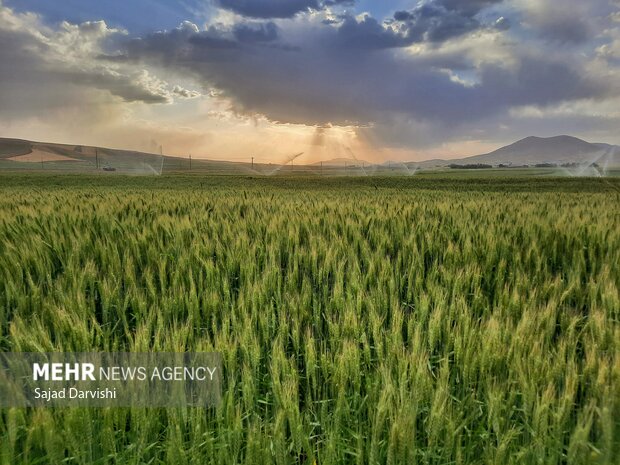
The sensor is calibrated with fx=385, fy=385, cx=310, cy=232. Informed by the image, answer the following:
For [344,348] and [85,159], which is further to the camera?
[85,159]

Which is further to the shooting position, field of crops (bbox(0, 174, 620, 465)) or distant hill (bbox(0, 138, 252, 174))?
distant hill (bbox(0, 138, 252, 174))

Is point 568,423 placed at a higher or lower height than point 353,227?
lower

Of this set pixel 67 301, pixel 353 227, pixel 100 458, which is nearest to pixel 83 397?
pixel 100 458

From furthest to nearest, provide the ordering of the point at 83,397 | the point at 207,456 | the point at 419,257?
1. the point at 419,257
2. the point at 83,397
3. the point at 207,456

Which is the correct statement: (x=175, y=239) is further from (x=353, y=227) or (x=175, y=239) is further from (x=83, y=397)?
(x=83, y=397)

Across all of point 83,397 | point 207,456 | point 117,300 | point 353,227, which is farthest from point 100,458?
point 353,227

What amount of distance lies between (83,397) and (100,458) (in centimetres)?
23

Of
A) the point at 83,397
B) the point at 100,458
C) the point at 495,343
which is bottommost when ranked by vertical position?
the point at 100,458

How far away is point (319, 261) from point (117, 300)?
4.94ft

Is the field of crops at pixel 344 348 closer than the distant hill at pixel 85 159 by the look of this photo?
Yes

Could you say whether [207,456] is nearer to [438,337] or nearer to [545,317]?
[438,337]

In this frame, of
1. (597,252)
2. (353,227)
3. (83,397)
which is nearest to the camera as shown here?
(83,397)

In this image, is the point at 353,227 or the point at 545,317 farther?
the point at 353,227

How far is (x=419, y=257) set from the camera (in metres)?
3.07
